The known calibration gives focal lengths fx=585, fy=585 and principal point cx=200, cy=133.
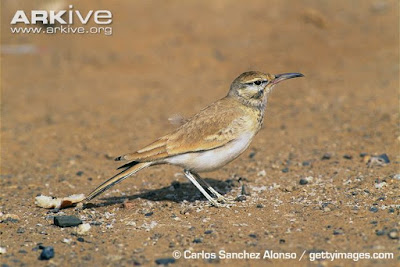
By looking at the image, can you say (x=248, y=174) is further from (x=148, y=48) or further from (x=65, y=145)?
(x=148, y=48)

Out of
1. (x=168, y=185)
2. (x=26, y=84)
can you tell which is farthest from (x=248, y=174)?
(x=26, y=84)

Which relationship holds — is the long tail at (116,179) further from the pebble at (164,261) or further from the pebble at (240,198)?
the pebble at (164,261)

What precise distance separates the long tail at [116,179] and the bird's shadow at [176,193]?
1.33 feet

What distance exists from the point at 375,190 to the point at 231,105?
1.87m

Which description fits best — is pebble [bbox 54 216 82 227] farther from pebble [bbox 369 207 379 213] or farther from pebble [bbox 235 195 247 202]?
pebble [bbox 369 207 379 213]

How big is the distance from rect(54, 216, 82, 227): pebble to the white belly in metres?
1.18

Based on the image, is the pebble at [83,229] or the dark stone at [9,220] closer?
the pebble at [83,229]

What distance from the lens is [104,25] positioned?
17.7 metres

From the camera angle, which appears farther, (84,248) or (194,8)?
(194,8)

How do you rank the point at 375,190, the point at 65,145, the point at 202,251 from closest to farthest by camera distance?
the point at 202,251
the point at 375,190
the point at 65,145

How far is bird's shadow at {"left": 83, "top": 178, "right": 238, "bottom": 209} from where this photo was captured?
6904 mm

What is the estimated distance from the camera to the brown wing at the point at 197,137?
250 inches

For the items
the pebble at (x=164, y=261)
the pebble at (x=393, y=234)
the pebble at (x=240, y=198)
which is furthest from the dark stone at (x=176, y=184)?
Result: the pebble at (x=393, y=234)

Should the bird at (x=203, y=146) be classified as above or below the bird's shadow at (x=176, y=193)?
above
